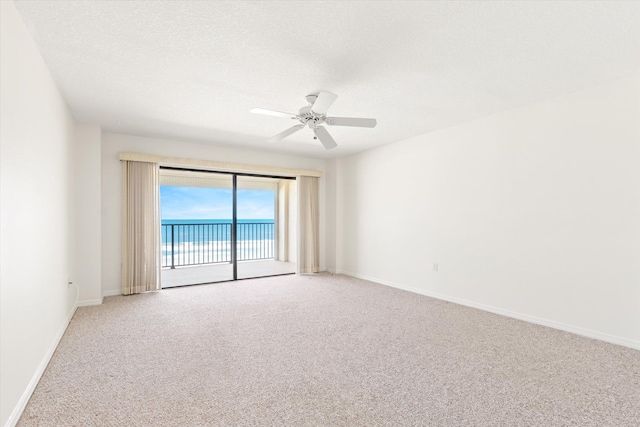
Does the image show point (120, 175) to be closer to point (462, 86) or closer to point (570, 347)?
point (462, 86)

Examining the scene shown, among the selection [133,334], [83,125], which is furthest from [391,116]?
[83,125]

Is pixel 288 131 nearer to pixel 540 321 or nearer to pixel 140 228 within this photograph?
pixel 140 228

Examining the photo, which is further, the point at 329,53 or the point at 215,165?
the point at 215,165

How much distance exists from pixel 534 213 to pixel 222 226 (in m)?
6.23

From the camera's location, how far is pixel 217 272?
6.23 m

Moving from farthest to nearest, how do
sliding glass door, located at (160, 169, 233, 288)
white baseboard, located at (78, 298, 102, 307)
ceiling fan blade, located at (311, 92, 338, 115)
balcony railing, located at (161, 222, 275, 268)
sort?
balcony railing, located at (161, 222, 275, 268) → sliding glass door, located at (160, 169, 233, 288) → white baseboard, located at (78, 298, 102, 307) → ceiling fan blade, located at (311, 92, 338, 115)

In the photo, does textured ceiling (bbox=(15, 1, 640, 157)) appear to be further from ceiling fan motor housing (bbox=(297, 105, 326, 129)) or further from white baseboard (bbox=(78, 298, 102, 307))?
white baseboard (bbox=(78, 298, 102, 307))

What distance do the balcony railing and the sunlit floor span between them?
1.02 feet

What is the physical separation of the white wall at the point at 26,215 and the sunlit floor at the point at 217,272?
2.58 m

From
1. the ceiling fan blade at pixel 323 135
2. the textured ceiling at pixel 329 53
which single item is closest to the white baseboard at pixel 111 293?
the textured ceiling at pixel 329 53

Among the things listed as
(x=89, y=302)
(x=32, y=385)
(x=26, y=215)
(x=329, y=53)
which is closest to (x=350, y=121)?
(x=329, y=53)

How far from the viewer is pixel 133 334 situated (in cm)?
296

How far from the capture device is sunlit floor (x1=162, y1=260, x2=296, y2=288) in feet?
17.9

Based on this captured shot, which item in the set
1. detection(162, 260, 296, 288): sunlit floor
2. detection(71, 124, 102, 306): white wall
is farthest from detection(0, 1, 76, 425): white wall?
detection(162, 260, 296, 288): sunlit floor
